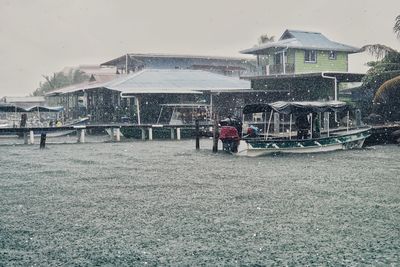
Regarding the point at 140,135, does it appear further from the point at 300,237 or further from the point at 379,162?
the point at 300,237

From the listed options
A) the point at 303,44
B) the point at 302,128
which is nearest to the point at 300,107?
the point at 302,128

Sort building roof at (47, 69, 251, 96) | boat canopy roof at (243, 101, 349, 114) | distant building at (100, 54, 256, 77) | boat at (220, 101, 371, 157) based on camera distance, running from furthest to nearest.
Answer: distant building at (100, 54, 256, 77)
building roof at (47, 69, 251, 96)
boat canopy roof at (243, 101, 349, 114)
boat at (220, 101, 371, 157)

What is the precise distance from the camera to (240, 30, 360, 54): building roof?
3462cm

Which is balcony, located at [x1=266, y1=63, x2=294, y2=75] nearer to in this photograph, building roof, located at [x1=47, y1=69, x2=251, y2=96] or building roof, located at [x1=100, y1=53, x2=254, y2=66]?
building roof, located at [x1=47, y1=69, x2=251, y2=96]

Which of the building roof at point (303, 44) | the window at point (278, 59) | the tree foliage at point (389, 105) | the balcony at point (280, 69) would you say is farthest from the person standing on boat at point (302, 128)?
the window at point (278, 59)

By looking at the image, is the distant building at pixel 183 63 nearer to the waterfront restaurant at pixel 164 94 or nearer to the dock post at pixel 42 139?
the waterfront restaurant at pixel 164 94

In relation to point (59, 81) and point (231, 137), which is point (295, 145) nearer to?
point (231, 137)

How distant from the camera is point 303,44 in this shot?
35.2 metres

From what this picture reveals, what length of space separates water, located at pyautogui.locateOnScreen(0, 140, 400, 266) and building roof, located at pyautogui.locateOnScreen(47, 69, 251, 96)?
51.9ft

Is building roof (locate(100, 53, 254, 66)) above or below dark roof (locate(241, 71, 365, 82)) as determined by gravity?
above

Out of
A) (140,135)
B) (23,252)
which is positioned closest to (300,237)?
(23,252)

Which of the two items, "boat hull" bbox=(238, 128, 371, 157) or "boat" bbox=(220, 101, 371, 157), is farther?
"boat" bbox=(220, 101, 371, 157)

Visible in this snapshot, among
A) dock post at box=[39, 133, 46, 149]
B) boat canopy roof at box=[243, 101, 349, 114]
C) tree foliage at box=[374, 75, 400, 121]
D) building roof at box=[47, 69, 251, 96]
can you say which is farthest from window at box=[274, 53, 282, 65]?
dock post at box=[39, 133, 46, 149]

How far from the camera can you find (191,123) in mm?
31234
